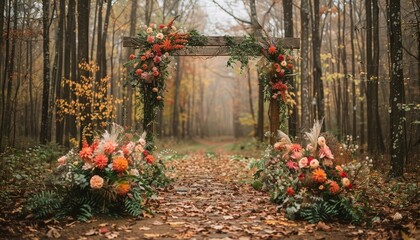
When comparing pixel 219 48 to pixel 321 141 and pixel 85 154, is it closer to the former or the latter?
pixel 321 141

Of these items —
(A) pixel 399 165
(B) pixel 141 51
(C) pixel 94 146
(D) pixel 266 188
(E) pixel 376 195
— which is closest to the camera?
(C) pixel 94 146

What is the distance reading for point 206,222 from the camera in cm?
607

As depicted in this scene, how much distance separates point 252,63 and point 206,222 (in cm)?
1861

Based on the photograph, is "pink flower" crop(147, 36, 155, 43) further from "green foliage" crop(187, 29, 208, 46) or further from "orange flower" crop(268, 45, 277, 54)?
"orange flower" crop(268, 45, 277, 54)

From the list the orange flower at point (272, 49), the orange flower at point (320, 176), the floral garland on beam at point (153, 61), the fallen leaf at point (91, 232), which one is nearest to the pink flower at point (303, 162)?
the orange flower at point (320, 176)

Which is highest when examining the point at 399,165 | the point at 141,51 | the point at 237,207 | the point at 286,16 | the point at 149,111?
the point at 286,16

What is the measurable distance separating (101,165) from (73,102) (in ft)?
30.8

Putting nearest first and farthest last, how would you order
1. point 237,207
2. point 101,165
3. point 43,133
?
point 101,165
point 237,207
point 43,133

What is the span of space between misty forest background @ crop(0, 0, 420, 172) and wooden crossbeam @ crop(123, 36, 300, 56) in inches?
26.3

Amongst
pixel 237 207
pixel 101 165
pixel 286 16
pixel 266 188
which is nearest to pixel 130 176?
pixel 101 165

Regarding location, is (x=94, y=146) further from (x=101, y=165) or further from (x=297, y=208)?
(x=297, y=208)

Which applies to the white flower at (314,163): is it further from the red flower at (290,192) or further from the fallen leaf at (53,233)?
the fallen leaf at (53,233)

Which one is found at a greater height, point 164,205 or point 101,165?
point 101,165

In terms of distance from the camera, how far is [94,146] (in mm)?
6609
